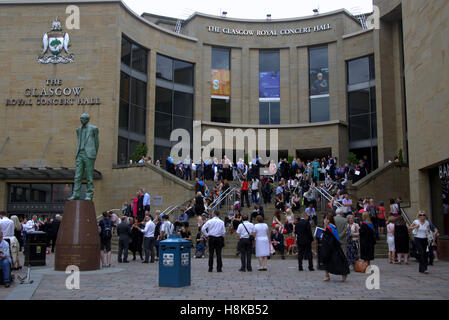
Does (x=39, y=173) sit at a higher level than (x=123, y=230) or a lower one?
higher

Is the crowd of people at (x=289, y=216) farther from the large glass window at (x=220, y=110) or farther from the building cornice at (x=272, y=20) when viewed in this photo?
the building cornice at (x=272, y=20)

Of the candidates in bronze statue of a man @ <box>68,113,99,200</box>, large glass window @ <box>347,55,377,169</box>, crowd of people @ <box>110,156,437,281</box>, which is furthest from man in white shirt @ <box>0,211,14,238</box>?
large glass window @ <box>347,55,377,169</box>

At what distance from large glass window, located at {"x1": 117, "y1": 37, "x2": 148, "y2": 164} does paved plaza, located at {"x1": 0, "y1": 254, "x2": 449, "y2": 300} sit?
19.1 m

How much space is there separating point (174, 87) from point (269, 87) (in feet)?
24.4

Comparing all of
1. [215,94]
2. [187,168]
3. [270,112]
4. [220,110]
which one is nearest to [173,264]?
[187,168]

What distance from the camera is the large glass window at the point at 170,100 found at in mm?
35969

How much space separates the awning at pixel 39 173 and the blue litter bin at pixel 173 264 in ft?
64.3

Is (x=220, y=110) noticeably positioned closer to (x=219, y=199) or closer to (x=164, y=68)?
(x=164, y=68)

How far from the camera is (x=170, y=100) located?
3662cm

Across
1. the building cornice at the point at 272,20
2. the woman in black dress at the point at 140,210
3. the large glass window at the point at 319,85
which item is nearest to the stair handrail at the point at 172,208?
the woman in black dress at the point at 140,210

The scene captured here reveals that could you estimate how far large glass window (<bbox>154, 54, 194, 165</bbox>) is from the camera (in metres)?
36.0

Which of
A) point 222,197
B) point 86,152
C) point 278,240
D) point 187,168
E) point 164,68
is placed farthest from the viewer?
point 164,68

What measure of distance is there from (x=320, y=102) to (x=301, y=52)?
4253 mm

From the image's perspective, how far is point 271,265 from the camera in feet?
51.6
